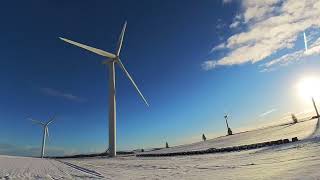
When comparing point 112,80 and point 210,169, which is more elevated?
point 112,80

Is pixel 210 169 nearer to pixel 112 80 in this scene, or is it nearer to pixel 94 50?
pixel 112 80

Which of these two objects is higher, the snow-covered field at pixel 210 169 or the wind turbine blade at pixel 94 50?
the wind turbine blade at pixel 94 50

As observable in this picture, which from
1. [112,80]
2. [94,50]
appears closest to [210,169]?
[112,80]

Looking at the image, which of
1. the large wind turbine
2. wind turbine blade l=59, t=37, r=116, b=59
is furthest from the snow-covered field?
wind turbine blade l=59, t=37, r=116, b=59

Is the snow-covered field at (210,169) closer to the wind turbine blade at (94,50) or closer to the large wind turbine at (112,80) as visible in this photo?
the large wind turbine at (112,80)

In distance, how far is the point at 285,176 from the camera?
11086mm

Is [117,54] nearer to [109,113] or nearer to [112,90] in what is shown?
[112,90]

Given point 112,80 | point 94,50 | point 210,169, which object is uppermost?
point 94,50

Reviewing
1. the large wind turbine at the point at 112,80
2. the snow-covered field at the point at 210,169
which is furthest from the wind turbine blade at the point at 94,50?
the snow-covered field at the point at 210,169

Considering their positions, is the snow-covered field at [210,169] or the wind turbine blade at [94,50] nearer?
the snow-covered field at [210,169]

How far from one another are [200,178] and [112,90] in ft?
140

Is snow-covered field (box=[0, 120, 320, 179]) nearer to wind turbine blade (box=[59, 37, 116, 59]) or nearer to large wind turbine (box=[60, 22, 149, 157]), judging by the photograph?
large wind turbine (box=[60, 22, 149, 157])

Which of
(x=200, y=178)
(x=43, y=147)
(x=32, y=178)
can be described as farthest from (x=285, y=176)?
(x=43, y=147)

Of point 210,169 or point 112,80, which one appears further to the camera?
point 112,80
